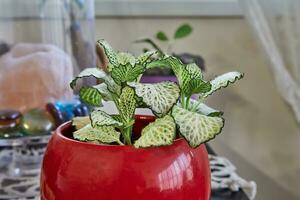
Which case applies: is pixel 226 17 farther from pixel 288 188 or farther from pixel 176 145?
pixel 176 145

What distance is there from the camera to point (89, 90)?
0.49 meters

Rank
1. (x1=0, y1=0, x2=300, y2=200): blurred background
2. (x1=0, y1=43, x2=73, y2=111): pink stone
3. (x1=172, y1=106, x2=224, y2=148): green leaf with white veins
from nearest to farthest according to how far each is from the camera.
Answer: (x1=172, y1=106, x2=224, y2=148): green leaf with white veins, (x1=0, y1=43, x2=73, y2=111): pink stone, (x1=0, y1=0, x2=300, y2=200): blurred background

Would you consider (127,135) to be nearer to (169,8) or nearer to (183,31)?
(183,31)

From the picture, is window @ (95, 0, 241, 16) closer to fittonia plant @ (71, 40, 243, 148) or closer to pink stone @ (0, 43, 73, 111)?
pink stone @ (0, 43, 73, 111)

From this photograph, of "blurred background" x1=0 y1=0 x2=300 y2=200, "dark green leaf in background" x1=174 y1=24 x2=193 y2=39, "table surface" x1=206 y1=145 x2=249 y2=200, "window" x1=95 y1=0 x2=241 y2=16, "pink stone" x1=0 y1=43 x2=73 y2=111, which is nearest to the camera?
"table surface" x1=206 y1=145 x2=249 y2=200

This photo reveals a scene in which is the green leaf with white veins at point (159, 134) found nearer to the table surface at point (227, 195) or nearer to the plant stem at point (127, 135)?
the plant stem at point (127, 135)

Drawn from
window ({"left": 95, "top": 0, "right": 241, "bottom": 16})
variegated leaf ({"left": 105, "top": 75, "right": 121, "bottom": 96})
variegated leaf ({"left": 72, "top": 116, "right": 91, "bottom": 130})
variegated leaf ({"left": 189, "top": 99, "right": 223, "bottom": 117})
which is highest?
window ({"left": 95, "top": 0, "right": 241, "bottom": 16})

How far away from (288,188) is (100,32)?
0.81 m

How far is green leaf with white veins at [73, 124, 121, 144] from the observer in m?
0.45

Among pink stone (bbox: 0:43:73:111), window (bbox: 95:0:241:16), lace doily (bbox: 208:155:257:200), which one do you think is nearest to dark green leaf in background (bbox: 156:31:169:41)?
window (bbox: 95:0:241:16)

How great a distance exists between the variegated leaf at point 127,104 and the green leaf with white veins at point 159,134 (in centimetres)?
3

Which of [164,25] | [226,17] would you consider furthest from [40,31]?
[226,17]

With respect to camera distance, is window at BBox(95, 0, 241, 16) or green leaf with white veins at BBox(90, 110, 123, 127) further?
window at BBox(95, 0, 241, 16)

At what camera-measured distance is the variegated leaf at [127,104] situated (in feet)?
1.50
